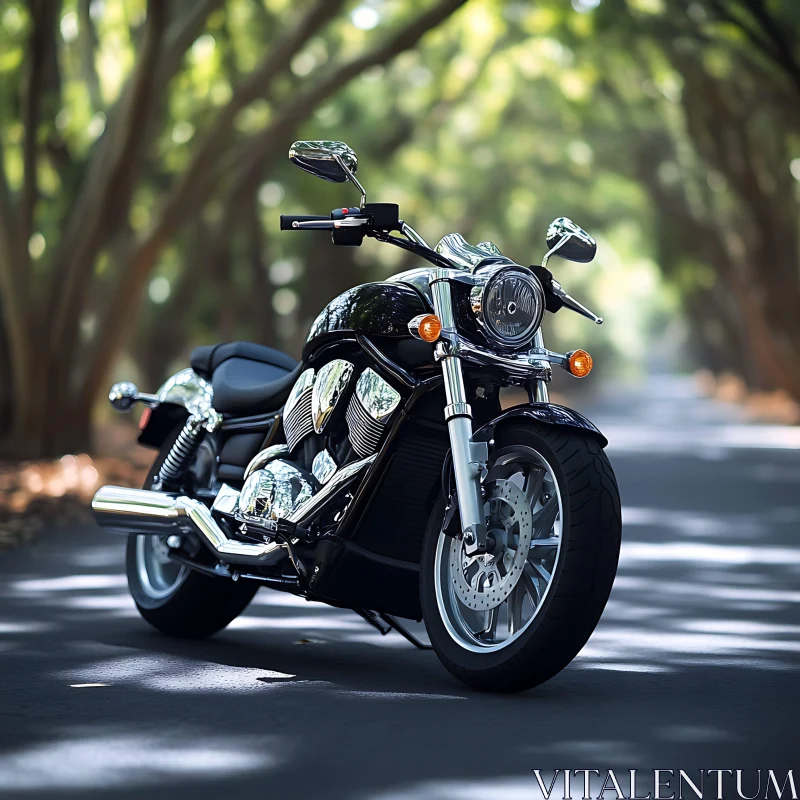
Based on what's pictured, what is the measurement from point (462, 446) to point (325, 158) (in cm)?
110

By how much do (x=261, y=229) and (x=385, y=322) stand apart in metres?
23.8

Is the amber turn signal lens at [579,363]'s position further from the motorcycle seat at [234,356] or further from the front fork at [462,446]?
the motorcycle seat at [234,356]

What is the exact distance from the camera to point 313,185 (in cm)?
2602

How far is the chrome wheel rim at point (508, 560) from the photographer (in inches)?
219

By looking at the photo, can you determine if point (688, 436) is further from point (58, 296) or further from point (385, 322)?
point (385, 322)

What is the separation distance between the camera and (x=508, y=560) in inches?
222

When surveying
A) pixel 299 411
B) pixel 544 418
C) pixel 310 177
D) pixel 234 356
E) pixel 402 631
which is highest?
pixel 310 177

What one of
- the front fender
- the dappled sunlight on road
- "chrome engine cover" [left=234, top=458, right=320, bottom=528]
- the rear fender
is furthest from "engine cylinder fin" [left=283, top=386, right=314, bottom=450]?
the dappled sunlight on road

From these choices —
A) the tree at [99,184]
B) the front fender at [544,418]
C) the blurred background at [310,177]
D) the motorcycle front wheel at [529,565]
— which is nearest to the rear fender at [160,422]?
the motorcycle front wheel at [529,565]

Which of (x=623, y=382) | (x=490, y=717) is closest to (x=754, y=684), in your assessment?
(x=490, y=717)

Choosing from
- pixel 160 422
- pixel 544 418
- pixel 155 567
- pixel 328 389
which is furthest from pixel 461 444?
pixel 160 422

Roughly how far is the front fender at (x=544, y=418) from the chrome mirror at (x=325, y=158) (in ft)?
3.07

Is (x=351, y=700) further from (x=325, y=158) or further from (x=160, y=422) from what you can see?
(x=160, y=422)

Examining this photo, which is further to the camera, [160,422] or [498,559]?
[160,422]
